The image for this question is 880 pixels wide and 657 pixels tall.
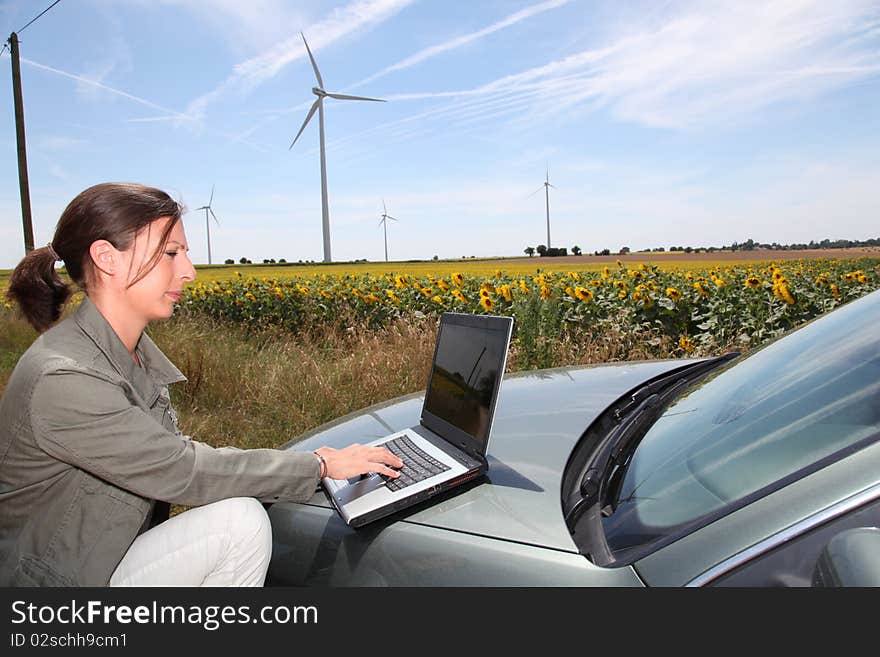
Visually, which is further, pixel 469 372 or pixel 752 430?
pixel 469 372

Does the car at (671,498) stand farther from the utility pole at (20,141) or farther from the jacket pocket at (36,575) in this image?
the utility pole at (20,141)

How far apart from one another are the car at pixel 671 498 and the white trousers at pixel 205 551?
3.7 inches

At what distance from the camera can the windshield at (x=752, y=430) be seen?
4.34 ft

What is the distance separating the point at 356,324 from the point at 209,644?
7.36 m

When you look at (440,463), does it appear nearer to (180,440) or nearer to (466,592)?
(466,592)

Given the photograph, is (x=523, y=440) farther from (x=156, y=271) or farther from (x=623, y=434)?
(x=156, y=271)

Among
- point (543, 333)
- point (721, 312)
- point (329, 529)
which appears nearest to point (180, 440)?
point (329, 529)

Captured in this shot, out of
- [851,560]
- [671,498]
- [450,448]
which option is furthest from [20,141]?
[851,560]

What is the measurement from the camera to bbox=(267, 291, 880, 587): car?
1127 millimetres

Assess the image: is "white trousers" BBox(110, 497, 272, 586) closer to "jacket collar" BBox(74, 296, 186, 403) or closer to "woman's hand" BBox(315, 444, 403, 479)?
"woman's hand" BBox(315, 444, 403, 479)

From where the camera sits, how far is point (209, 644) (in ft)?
Result: 4.84

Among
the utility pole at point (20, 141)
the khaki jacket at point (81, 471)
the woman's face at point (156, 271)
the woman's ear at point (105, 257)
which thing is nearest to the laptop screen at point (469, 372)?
the khaki jacket at point (81, 471)

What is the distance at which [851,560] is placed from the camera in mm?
1066

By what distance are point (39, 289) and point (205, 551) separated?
936mm
